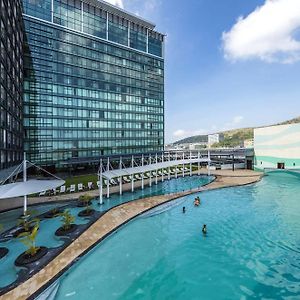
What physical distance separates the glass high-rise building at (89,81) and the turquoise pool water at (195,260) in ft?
143

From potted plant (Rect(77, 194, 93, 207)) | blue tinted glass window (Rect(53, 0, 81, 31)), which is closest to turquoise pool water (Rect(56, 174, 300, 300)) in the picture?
potted plant (Rect(77, 194, 93, 207))

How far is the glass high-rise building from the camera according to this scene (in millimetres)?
56469

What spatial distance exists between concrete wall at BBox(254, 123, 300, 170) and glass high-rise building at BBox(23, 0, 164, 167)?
33850 mm

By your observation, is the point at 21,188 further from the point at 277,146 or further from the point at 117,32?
the point at 117,32

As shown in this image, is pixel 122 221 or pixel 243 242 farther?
pixel 122 221

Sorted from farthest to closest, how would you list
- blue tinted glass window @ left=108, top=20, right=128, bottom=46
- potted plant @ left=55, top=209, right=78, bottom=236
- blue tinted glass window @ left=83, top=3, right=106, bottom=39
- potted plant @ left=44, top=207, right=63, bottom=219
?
blue tinted glass window @ left=108, top=20, right=128, bottom=46 → blue tinted glass window @ left=83, top=3, right=106, bottom=39 → potted plant @ left=44, top=207, right=63, bottom=219 → potted plant @ left=55, top=209, right=78, bottom=236

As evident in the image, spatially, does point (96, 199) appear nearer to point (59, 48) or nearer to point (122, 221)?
point (122, 221)

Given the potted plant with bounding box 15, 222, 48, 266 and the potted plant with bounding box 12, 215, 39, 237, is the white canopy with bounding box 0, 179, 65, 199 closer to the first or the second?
the potted plant with bounding box 12, 215, 39, 237

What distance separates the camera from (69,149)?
61.9m

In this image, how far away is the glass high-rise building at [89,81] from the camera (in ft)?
185

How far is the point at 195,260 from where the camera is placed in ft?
54.8

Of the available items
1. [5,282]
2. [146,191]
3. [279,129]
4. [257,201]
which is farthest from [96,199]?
[279,129]

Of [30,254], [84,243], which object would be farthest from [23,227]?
[84,243]

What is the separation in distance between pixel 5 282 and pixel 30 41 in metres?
56.9
